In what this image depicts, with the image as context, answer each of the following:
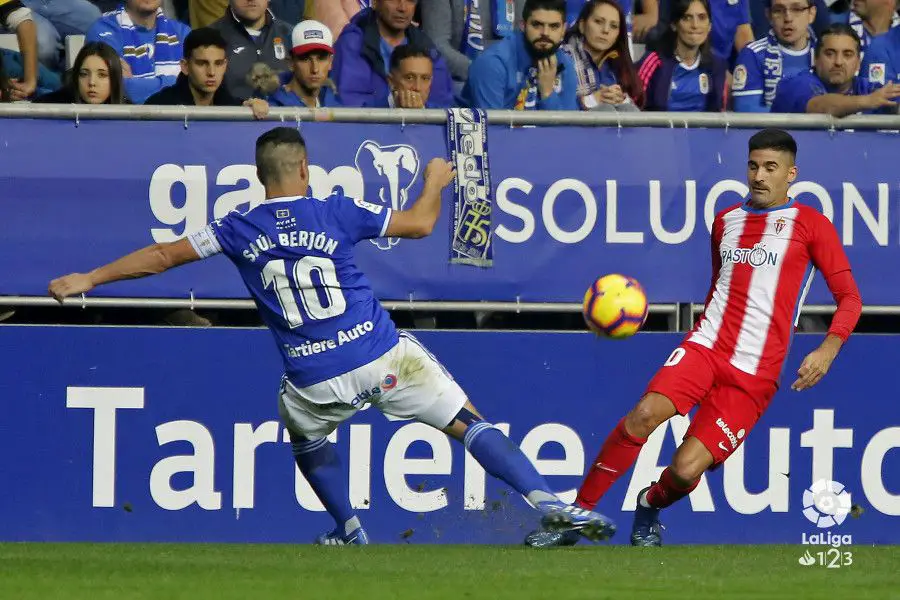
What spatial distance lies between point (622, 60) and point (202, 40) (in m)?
2.97

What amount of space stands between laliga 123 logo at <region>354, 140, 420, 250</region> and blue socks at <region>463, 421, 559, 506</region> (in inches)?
82.1

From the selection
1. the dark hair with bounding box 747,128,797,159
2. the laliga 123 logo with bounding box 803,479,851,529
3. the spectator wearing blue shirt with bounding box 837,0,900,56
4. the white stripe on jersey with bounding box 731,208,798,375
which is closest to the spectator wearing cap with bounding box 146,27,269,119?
the dark hair with bounding box 747,128,797,159

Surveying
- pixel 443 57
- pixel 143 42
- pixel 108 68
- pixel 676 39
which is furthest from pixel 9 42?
pixel 676 39

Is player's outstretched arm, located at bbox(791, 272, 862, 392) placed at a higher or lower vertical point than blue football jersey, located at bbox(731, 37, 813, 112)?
lower

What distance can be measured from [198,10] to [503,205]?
3.34 metres

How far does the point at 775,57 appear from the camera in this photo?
11.2 meters

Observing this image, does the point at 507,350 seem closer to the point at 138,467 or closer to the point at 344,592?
the point at 138,467

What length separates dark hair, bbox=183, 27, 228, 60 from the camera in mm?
9867

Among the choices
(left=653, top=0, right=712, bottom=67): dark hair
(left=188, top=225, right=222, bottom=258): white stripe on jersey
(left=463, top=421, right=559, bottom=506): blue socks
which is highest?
(left=653, top=0, right=712, bottom=67): dark hair

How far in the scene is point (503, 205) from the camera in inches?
373

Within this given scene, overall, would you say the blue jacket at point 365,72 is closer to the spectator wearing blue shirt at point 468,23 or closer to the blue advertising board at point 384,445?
the spectator wearing blue shirt at point 468,23

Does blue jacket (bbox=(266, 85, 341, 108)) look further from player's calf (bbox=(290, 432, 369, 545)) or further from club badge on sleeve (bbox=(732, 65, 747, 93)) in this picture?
club badge on sleeve (bbox=(732, 65, 747, 93))

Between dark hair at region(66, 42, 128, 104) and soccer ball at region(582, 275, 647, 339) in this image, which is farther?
dark hair at region(66, 42, 128, 104)

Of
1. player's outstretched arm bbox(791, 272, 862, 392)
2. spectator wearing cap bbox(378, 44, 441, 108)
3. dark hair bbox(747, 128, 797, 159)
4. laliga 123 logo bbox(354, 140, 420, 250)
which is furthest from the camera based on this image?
spectator wearing cap bbox(378, 44, 441, 108)
